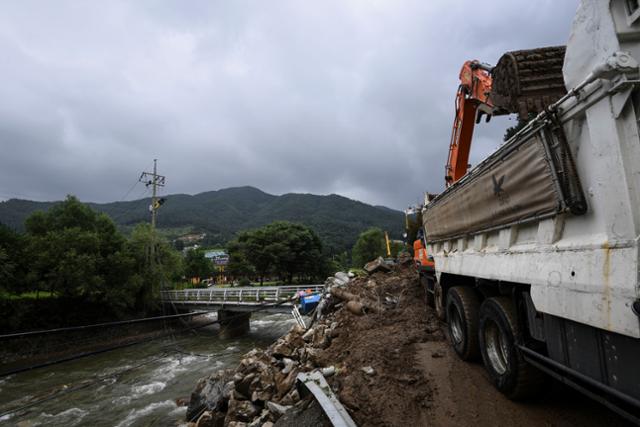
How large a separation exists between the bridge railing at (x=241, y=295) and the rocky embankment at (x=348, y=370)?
1186cm

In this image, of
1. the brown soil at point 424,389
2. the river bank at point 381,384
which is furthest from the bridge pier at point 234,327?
the brown soil at point 424,389

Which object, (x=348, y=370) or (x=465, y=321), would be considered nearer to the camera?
(x=465, y=321)

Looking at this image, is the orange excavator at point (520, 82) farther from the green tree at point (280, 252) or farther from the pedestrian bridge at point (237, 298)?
the green tree at point (280, 252)

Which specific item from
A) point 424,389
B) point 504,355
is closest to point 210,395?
point 424,389

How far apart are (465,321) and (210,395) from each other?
6.03 metres

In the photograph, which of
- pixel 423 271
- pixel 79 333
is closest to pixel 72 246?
pixel 79 333

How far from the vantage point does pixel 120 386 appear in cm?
1361

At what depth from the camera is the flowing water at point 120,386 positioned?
10469 mm

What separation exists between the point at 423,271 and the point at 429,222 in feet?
4.90

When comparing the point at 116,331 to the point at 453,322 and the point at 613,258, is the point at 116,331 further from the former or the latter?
the point at 613,258

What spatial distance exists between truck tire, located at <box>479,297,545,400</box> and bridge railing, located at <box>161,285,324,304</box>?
1622cm

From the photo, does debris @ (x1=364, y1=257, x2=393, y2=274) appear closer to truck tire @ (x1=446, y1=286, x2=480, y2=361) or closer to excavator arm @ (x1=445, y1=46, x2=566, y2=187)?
truck tire @ (x1=446, y1=286, x2=480, y2=361)

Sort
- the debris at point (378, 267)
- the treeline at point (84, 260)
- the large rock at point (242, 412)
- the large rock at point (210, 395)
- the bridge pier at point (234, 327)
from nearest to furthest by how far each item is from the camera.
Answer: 1. the large rock at point (242, 412)
2. the large rock at point (210, 395)
3. the debris at point (378, 267)
4. the treeline at point (84, 260)
5. the bridge pier at point (234, 327)

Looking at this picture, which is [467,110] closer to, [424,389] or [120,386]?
[424,389]
